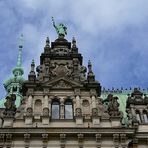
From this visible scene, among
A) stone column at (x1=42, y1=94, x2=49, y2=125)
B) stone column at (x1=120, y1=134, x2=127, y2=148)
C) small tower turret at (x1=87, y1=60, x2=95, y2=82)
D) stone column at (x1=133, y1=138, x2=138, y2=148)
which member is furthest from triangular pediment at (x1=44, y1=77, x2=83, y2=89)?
stone column at (x1=133, y1=138, x2=138, y2=148)

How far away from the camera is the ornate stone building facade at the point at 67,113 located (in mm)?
23422

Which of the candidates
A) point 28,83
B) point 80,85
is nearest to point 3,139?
point 28,83

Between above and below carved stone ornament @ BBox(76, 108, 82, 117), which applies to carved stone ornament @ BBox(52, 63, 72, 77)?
above

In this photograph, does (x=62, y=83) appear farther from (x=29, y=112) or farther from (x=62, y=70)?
(x=29, y=112)

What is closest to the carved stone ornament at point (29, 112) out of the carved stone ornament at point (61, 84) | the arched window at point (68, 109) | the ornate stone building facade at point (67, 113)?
the ornate stone building facade at point (67, 113)

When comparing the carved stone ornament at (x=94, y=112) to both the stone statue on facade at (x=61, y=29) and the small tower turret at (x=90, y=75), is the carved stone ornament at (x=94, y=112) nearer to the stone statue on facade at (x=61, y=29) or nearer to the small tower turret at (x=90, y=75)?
the small tower turret at (x=90, y=75)

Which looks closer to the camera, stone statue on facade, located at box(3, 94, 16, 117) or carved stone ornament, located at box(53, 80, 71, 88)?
stone statue on facade, located at box(3, 94, 16, 117)

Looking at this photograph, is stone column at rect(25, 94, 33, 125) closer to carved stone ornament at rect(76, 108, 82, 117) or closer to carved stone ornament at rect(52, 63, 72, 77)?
carved stone ornament at rect(76, 108, 82, 117)

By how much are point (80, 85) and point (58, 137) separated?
4.69m

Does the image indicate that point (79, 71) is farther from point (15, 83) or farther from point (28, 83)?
point (15, 83)

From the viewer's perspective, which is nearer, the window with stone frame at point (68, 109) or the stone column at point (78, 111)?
the stone column at point (78, 111)

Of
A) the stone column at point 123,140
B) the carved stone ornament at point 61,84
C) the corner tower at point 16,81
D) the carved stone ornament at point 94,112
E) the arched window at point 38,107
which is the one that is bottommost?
the stone column at point 123,140

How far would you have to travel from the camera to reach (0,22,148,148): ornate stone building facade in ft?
76.8

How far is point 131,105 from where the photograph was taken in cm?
2781
